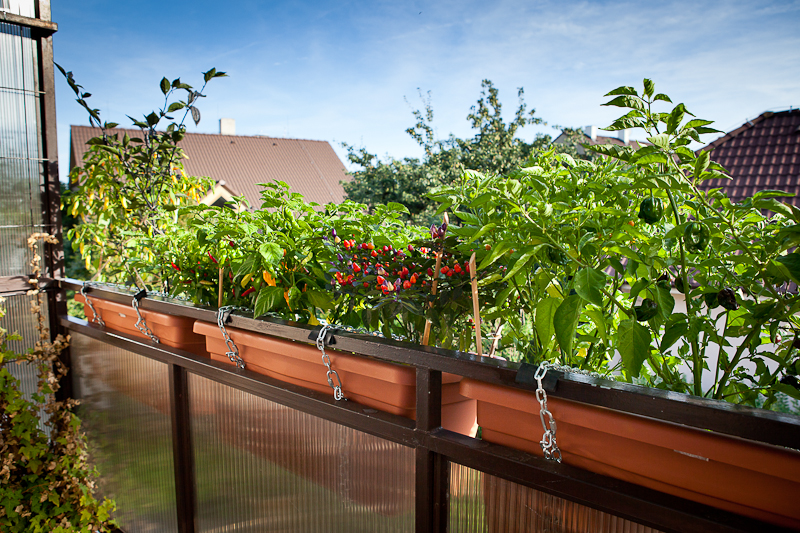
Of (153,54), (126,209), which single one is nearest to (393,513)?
(126,209)

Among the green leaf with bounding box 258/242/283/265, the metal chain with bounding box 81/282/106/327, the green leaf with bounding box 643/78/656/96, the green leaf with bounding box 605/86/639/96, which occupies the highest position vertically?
the green leaf with bounding box 643/78/656/96

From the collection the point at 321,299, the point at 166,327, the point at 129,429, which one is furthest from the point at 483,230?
the point at 129,429

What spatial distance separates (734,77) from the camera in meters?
11.1

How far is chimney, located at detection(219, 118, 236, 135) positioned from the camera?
56.7 ft

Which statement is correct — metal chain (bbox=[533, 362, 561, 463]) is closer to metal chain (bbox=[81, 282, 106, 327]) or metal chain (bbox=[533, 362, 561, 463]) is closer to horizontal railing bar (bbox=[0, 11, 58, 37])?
metal chain (bbox=[81, 282, 106, 327])

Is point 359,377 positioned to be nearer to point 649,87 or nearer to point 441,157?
point 649,87

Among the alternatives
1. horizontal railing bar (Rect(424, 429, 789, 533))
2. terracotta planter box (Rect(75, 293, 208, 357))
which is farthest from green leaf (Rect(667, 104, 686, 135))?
terracotta planter box (Rect(75, 293, 208, 357))

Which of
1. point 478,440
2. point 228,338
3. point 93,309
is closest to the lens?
point 478,440

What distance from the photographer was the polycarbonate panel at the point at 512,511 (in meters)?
0.69

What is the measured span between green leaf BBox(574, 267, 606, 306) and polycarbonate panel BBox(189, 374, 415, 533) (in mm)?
442

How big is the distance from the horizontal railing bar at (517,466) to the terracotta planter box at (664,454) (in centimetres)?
1

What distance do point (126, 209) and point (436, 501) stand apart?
201cm

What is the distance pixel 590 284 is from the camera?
0.64 meters

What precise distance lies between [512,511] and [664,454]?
26 cm
